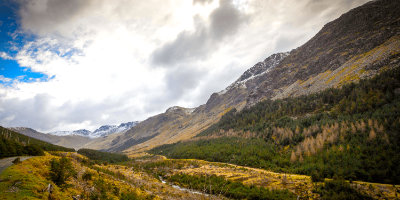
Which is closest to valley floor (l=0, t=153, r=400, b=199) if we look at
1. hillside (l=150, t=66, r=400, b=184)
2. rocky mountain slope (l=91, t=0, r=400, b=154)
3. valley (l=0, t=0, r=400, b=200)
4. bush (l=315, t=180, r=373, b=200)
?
valley (l=0, t=0, r=400, b=200)

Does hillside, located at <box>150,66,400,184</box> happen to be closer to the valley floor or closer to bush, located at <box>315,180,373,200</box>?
bush, located at <box>315,180,373,200</box>

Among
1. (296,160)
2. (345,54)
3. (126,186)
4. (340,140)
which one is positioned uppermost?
(345,54)

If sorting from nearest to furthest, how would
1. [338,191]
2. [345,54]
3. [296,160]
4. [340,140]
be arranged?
1. [338,191]
2. [340,140]
3. [296,160]
4. [345,54]

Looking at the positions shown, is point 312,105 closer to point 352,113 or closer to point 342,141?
point 352,113

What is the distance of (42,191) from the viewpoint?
36.6 ft

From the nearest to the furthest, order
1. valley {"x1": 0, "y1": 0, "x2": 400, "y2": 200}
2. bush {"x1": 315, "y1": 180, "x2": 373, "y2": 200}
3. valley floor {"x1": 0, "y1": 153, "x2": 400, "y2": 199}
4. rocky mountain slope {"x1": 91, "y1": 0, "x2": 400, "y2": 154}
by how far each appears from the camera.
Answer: valley floor {"x1": 0, "y1": 153, "x2": 400, "y2": 199} → valley {"x1": 0, "y1": 0, "x2": 400, "y2": 200} → bush {"x1": 315, "y1": 180, "x2": 373, "y2": 200} → rocky mountain slope {"x1": 91, "y1": 0, "x2": 400, "y2": 154}

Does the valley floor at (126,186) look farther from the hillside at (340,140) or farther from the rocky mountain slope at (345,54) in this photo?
the rocky mountain slope at (345,54)

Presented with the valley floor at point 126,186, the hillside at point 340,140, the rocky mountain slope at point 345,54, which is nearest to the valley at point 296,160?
the valley floor at point 126,186

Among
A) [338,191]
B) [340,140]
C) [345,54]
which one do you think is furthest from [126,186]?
[345,54]

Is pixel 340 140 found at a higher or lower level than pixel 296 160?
higher

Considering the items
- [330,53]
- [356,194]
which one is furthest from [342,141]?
[330,53]

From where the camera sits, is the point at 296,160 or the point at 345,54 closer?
the point at 296,160

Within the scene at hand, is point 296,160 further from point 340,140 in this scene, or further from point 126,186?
point 126,186

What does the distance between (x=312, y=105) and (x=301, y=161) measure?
44899mm
